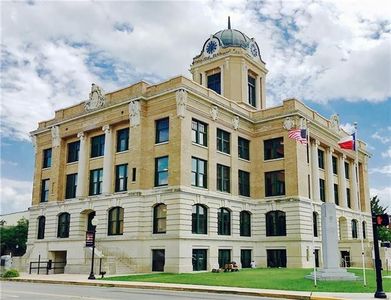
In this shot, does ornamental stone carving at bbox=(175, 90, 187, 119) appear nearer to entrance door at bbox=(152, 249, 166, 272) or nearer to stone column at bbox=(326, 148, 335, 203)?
entrance door at bbox=(152, 249, 166, 272)

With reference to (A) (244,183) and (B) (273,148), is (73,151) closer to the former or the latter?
(A) (244,183)

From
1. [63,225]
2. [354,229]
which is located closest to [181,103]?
[63,225]

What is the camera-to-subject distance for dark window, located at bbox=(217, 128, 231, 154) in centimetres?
4356

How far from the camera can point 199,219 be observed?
38969 millimetres

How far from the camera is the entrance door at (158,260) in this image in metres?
36.9

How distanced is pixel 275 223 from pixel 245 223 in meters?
2.96

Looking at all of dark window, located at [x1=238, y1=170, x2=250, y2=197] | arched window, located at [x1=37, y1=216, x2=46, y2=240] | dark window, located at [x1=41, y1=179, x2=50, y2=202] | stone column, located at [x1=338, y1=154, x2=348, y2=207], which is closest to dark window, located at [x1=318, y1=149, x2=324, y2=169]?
stone column, located at [x1=338, y1=154, x2=348, y2=207]

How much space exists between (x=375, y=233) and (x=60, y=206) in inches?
1358

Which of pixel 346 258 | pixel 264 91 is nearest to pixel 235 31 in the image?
pixel 264 91

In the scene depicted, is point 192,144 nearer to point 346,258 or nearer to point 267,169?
point 267,169

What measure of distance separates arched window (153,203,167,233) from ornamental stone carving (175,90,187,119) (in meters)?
7.80

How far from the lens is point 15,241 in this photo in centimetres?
7806

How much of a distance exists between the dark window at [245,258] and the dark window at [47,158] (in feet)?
76.9

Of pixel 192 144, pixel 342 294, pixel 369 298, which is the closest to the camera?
pixel 369 298
